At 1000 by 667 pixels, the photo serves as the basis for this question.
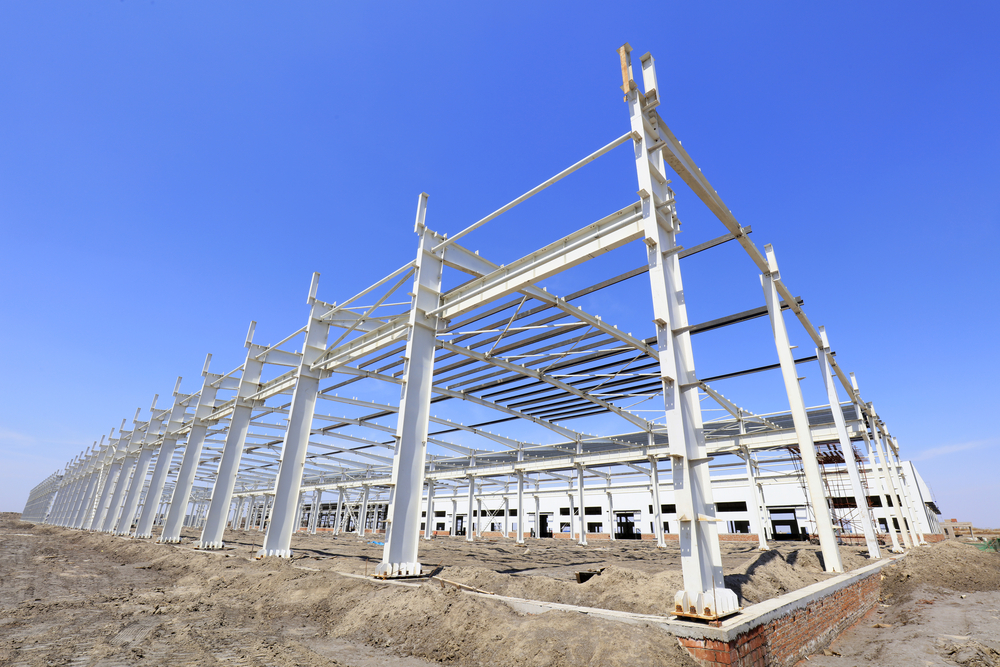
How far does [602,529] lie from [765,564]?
4272cm

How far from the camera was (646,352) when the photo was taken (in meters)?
15.2

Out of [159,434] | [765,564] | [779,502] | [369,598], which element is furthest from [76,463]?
[779,502]

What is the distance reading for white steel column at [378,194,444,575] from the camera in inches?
410

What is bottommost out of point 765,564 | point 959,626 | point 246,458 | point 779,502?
point 959,626

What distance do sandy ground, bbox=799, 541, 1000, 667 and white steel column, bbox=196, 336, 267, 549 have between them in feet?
64.8

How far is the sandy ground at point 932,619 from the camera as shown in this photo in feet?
23.3

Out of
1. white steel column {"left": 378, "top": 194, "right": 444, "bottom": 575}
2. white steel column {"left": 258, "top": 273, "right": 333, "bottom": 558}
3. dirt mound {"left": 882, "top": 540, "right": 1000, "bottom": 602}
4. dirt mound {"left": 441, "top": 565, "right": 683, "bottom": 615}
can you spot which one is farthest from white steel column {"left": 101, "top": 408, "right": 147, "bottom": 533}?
dirt mound {"left": 882, "top": 540, "right": 1000, "bottom": 602}

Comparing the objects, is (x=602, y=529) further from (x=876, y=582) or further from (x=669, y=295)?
(x=669, y=295)

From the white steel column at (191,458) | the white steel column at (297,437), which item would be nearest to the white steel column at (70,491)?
the white steel column at (191,458)

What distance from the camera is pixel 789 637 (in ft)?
20.6

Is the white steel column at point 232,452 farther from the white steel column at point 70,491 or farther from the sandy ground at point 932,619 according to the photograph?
the white steel column at point 70,491

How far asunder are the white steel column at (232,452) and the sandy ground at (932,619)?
19.8 m

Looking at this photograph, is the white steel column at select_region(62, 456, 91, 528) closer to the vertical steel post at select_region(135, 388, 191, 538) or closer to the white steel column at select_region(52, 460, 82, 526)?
Answer: the white steel column at select_region(52, 460, 82, 526)

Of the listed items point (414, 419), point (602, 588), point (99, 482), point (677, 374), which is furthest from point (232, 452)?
point (99, 482)
